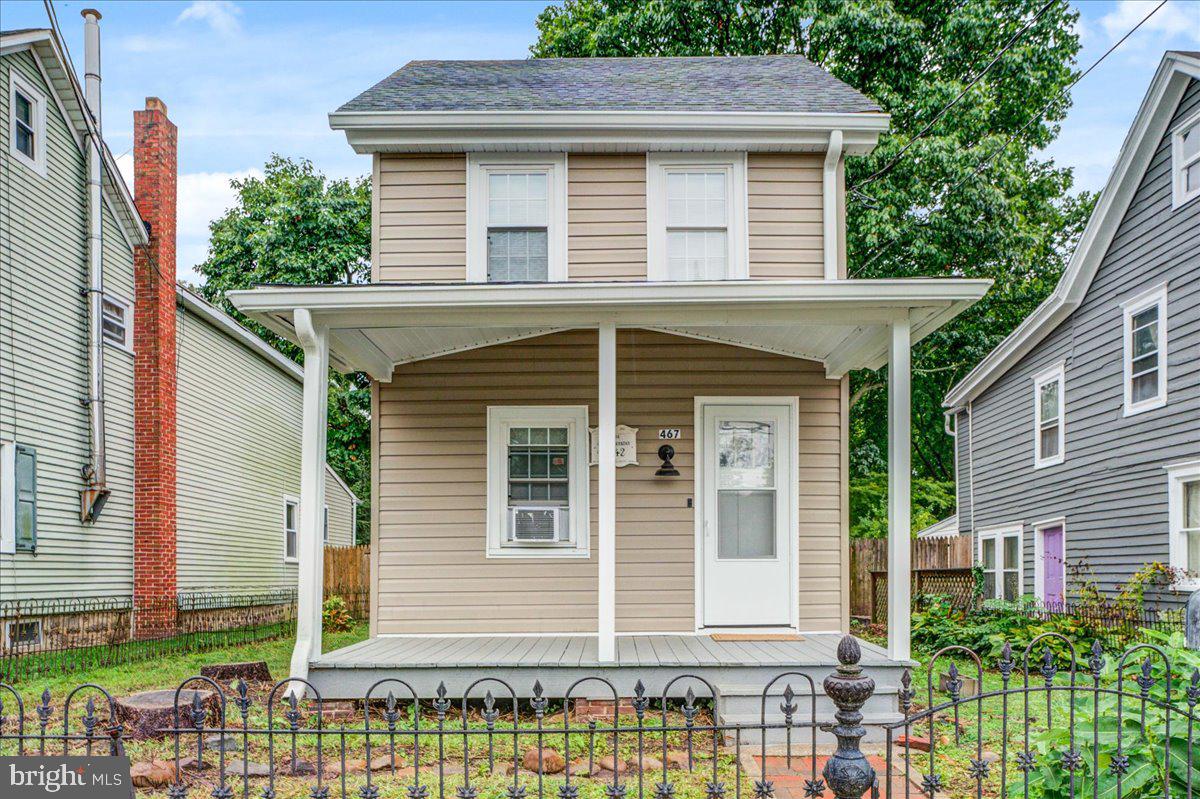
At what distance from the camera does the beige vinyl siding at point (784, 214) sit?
999 centimetres

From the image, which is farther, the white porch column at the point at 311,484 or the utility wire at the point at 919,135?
the utility wire at the point at 919,135

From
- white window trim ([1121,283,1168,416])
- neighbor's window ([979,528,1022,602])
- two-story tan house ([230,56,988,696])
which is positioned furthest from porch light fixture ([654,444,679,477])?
neighbor's window ([979,528,1022,602])

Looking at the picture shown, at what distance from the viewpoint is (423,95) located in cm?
1040

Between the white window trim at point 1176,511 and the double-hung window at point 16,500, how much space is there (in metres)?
13.1

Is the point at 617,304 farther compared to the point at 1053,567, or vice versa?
the point at 1053,567

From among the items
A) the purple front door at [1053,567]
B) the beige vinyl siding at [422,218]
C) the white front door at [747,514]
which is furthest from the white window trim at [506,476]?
A: the purple front door at [1053,567]

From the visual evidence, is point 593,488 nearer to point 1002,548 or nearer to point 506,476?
point 506,476

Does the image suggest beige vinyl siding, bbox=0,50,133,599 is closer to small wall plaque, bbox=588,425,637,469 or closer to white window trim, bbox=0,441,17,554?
white window trim, bbox=0,441,17,554

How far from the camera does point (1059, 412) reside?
15.2 metres

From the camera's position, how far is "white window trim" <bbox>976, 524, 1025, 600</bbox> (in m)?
16.6

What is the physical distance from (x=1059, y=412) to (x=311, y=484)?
11.8 meters

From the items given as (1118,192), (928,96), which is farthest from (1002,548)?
(928,96)

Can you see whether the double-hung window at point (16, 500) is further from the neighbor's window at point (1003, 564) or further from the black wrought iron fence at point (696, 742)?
the neighbor's window at point (1003, 564)

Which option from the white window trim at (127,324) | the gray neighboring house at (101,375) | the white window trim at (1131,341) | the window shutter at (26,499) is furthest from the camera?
the white window trim at (127,324)
